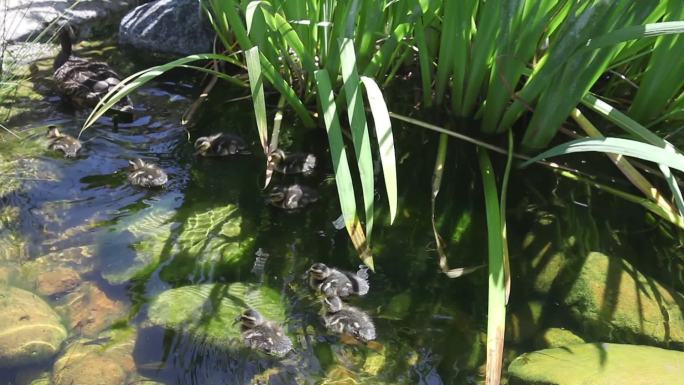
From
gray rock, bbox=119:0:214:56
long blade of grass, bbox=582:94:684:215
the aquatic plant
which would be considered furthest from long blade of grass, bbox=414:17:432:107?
gray rock, bbox=119:0:214:56

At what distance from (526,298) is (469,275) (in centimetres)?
29

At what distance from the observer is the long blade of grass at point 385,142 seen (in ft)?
8.55

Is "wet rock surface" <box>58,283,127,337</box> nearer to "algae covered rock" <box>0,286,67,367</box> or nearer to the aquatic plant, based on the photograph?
"algae covered rock" <box>0,286,67,367</box>

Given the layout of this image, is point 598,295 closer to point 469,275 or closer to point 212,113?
point 469,275

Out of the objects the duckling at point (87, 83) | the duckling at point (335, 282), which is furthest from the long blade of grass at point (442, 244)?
the duckling at point (87, 83)

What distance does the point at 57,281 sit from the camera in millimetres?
2969

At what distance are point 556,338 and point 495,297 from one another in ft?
1.58

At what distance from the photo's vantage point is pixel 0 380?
250 cm

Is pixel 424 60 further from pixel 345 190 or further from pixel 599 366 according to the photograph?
pixel 599 366

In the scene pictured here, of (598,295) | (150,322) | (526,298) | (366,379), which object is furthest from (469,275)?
(150,322)

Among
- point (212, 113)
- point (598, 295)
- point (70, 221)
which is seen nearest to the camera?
point (598, 295)

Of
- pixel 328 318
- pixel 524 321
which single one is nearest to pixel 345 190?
pixel 328 318

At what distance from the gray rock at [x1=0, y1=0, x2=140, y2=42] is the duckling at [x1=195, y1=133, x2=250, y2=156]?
1.74m

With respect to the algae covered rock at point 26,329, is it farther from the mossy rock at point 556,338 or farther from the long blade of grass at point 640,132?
the long blade of grass at point 640,132
